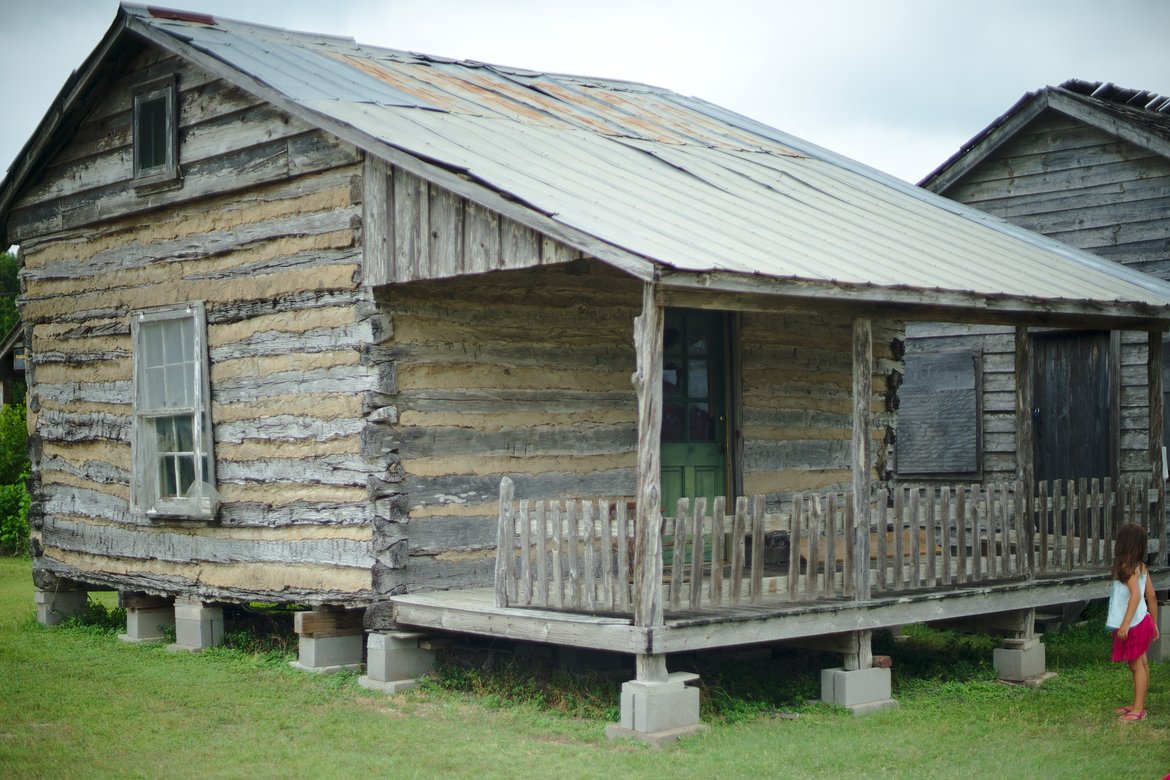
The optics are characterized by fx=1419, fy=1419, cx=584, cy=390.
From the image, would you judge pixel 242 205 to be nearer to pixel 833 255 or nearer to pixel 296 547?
pixel 296 547

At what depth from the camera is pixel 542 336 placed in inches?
440

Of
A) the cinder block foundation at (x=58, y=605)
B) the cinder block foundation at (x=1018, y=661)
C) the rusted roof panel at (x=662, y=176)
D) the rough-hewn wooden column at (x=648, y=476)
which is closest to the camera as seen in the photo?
the rough-hewn wooden column at (x=648, y=476)

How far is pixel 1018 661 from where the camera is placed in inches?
440

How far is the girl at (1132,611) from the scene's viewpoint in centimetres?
966

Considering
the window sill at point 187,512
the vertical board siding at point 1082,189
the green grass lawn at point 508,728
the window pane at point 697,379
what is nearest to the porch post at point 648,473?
the green grass lawn at point 508,728

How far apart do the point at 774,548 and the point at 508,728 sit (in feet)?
13.1

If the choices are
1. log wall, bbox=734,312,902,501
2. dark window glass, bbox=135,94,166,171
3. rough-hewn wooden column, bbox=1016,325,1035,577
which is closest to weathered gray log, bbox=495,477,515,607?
log wall, bbox=734,312,902,501

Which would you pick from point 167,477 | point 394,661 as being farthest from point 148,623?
point 394,661

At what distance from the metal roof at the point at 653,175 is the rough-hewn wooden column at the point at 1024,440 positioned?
2.29 ft

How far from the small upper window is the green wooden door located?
4537 mm

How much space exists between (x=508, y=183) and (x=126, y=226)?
5197mm

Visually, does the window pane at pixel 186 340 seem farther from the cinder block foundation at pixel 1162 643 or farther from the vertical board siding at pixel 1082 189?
the vertical board siding at pixel 1082 189

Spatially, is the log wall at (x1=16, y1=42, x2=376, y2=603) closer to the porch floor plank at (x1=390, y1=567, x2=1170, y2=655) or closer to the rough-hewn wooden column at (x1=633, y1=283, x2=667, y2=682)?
the porch floor plank at (x1=390, y1=567, x2=1170, y2=655)

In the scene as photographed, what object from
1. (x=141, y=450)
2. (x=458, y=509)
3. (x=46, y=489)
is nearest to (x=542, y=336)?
(x=458, y=509)
